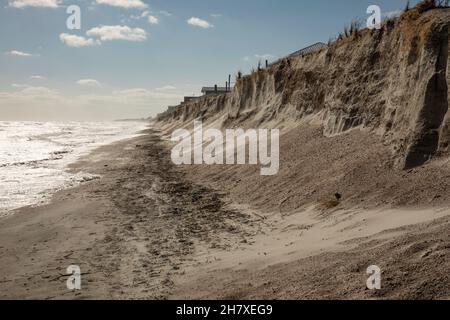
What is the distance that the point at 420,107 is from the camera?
32.2 feet

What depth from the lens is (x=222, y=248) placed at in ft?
26.1

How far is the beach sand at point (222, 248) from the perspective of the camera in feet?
17.3

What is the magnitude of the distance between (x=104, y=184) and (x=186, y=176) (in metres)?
3.24

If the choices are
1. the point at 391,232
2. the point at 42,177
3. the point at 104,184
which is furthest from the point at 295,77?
the point at 391,232

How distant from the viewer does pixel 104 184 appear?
15297mm

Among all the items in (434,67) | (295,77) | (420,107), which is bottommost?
(420,107)

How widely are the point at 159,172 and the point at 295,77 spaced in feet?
26.5

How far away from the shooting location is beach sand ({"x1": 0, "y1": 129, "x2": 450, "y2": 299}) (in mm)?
5281

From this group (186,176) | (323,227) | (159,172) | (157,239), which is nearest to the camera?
(323,227)

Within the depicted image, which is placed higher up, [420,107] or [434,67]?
[434,67]

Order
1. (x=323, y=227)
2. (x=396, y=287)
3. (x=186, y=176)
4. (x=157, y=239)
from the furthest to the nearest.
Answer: (x=186, y=176)
(x=157, y=239)
(x=323, y=227)
(x=396, y=287)

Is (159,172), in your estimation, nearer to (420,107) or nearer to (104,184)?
(104,184)

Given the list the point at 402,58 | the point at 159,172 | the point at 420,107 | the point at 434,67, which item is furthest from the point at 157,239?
the point at 159,172

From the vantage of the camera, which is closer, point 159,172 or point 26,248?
point 26,248
